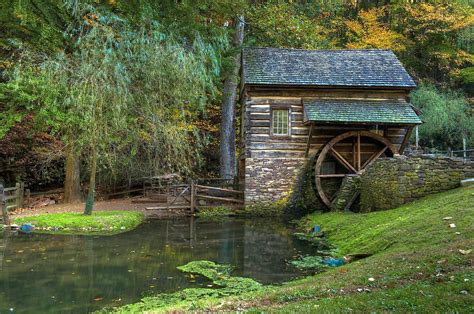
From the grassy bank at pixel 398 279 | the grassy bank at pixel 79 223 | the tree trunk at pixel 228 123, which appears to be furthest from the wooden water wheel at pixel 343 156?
the grassy bank at pixel 79 223

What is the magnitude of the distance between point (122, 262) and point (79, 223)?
15.1 feet

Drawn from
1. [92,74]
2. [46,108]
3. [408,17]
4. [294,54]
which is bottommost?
[46,108]

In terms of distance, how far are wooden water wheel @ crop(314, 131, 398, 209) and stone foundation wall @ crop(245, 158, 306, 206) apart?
1.11m

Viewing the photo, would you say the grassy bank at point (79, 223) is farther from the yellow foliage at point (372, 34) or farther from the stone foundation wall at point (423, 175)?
the yellow foliage at point (372, 34)

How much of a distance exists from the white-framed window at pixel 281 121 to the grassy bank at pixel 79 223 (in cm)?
682

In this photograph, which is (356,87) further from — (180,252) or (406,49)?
(406,49)

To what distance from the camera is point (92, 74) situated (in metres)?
11.6


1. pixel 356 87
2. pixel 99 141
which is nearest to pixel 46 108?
pixel 99 141

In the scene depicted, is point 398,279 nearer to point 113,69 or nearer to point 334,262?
point 334,262

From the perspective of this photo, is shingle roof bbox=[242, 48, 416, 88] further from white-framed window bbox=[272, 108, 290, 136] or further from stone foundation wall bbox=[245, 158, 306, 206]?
stone foundation wall bbox=[245, 158, 306, 206]

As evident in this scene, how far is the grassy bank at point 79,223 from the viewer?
12.4 m

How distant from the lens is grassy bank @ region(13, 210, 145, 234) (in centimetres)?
1241

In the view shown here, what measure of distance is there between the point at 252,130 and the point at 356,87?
177 inches

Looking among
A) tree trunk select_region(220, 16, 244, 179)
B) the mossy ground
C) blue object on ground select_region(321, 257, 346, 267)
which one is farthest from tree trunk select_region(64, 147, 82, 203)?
blue object on ground select_region(321, 257, 346, 267)
